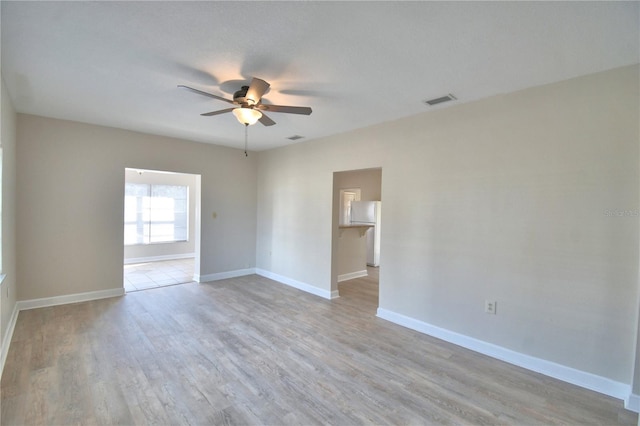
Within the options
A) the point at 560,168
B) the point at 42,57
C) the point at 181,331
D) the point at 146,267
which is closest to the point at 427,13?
the point at 560,168

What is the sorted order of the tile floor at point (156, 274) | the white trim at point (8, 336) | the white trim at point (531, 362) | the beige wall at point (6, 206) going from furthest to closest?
the tile floor at point (156, 274)
the beige wall at point (6, 206)
the white trim at point (8, 336)
the white trim at point (531, 362)

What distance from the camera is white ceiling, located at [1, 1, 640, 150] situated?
1772 mm

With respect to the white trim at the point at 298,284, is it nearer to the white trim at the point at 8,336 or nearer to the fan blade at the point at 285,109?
the fan blade at the point at 285,109

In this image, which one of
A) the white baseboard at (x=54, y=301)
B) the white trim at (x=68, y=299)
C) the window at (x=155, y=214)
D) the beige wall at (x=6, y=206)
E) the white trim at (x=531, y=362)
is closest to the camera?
the white trim at (x=531, y=362)

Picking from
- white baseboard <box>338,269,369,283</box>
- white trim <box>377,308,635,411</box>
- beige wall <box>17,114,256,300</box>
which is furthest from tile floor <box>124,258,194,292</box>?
white trim <box>377,308,635,411</box>

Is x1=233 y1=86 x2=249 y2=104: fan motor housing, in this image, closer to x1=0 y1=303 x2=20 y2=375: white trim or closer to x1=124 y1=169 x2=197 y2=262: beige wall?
x1=0 y1=303 x2=20 y2=375: white trim

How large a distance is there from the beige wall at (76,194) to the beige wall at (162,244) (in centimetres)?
222

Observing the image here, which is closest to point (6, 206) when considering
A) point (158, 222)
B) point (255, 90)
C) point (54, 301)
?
point (54, 301)

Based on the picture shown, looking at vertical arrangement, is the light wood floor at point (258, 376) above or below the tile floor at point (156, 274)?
above

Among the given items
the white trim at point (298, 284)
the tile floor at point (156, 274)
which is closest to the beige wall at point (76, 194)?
the tile floor at point (156, 274)

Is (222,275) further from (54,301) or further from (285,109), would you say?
(285,109)

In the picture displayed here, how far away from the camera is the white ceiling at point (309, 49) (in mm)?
1772

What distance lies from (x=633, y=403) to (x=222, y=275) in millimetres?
5763

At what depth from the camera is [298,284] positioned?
5.43m
